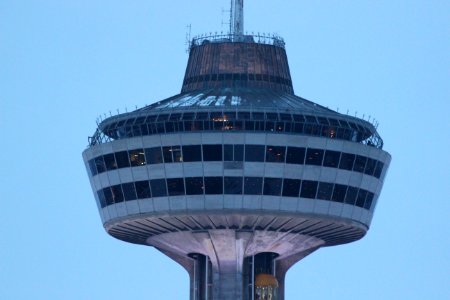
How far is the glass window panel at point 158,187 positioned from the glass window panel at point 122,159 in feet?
9.54

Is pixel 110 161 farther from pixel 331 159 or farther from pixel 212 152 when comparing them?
pixel 331 159

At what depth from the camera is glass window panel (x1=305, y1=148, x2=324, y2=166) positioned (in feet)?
628

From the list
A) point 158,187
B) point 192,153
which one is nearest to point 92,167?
point 158,187

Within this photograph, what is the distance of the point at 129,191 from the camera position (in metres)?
194

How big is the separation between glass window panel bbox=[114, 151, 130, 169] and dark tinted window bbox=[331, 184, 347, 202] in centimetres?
1710

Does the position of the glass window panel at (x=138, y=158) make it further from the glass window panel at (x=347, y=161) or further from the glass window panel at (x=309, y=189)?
the glass window panel at (x=347, y=161)

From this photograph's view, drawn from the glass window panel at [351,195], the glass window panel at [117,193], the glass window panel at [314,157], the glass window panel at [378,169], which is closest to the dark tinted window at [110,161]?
the glass window panel at [117,193]

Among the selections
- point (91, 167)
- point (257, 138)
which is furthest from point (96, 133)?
point (257, 138)

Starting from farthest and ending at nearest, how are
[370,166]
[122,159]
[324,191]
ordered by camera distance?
1. [370,166]
2. [122,159]
3. [324,191]

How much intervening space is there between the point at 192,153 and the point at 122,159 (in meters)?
6.80

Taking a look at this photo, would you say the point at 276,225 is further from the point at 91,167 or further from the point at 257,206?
the point at 91,167

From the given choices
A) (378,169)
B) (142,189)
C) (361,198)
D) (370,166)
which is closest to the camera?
(142,189)

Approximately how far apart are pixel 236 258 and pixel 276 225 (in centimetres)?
500

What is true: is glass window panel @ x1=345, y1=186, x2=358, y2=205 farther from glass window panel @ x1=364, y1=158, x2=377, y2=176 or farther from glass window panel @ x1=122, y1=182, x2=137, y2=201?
glass window panel @ x1=122, y1=182, x2=137, y2=201
